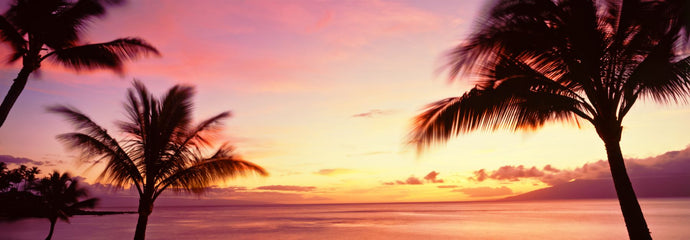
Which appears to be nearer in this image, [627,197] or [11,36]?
[627,197]

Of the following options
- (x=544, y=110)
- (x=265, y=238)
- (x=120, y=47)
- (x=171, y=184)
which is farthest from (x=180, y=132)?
(x=265, y=238)

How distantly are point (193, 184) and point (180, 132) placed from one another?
142cm

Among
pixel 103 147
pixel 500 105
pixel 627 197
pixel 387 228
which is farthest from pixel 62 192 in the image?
pixel 387 228

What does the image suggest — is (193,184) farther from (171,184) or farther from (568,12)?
(568,12)

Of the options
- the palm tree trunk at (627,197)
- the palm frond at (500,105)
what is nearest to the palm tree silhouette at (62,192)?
the palm frond at (500,105)

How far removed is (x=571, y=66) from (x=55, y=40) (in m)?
9.28

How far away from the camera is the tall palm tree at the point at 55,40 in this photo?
22.4 ft

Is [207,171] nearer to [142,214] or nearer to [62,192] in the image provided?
[142,214]

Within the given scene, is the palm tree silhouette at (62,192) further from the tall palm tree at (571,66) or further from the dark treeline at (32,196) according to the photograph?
the tall palm tree at (571,66)

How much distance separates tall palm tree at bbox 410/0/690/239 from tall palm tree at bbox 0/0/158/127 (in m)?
6.77

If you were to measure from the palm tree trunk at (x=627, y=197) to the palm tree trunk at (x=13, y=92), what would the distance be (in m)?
9.47

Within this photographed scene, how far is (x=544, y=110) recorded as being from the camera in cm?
523

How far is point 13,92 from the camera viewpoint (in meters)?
6.59

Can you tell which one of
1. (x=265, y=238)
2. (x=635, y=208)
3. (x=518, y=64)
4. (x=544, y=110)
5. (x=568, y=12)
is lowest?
(x=265, y=238)
